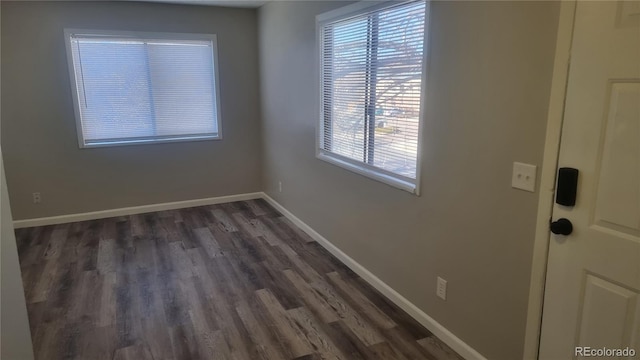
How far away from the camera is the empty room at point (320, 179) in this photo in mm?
1523

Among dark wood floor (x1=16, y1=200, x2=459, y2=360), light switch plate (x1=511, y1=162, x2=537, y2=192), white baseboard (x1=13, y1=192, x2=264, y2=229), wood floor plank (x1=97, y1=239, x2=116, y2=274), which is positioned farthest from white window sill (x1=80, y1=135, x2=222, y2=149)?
light switch plate (x1=511, y1=162, x2=537, y2=192)

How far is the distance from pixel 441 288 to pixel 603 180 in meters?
1.14

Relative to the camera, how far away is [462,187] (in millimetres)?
2094

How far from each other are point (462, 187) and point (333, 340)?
1173 millimetres

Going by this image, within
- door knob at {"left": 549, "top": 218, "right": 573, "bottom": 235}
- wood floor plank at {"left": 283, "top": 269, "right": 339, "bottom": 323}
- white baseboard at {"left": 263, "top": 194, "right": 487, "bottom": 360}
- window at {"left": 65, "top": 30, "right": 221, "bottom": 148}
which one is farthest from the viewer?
window at {"left": 65, "top": 30, "right": 221, "bottom": 148}

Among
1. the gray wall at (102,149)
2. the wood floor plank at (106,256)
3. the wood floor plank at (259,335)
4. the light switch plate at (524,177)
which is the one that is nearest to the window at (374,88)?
the light switch plate at (524,177)

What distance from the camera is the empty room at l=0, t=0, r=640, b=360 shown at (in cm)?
152

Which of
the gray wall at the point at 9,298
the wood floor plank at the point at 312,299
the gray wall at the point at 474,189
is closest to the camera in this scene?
the gray wall at the point at 9,298

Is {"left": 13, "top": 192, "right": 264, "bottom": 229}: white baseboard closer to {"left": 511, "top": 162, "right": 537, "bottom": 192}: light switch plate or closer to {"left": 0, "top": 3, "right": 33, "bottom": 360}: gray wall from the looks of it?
{"left": 0, "top": 3, "right": 33, "bottom": 360}: gray wall

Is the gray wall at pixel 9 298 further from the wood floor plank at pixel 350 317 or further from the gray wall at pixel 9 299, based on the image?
the wood floor plank at pixel 350 317

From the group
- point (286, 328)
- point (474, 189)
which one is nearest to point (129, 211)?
point (286, 328)

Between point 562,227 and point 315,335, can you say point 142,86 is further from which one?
point 562,227

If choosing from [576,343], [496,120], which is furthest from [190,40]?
[576,343]

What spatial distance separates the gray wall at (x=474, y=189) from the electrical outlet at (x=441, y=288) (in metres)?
0.04
